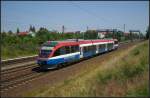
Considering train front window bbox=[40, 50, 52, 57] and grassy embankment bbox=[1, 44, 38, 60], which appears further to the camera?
grassy embankment bbox=[1, 44, 38, 60]

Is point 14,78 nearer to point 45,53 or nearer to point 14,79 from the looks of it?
point 14,79

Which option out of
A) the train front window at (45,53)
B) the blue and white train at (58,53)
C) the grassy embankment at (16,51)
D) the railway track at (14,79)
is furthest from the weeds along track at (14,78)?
the grassy embankment at (16,51)

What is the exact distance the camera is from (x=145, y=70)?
15.9 m

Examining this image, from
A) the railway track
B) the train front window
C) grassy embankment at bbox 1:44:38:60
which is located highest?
the train front window

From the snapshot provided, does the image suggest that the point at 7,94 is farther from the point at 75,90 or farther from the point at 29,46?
the point at 29,46

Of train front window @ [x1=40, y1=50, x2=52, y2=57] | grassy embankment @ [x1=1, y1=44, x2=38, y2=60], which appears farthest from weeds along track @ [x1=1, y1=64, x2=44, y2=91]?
grassy embankment @ [x1=1, y1=44, x2=38, y2=60]

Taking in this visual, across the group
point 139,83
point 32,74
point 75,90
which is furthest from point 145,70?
point 32,74

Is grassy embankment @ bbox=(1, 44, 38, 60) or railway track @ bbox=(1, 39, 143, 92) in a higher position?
grassy embankment @ bbox=(1, 44, 38, 60)

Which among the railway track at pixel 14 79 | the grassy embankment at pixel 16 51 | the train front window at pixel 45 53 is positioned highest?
the train front window at pixel 45 53

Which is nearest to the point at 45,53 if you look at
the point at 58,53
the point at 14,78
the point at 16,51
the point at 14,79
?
the point at 58,53

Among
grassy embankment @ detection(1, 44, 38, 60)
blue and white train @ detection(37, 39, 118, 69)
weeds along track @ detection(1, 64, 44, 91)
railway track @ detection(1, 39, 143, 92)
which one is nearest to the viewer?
railway track @ detection(1, 39, 143, 92)

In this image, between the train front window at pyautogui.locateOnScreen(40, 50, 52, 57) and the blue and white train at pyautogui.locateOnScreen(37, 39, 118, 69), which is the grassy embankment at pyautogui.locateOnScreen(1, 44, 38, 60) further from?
the train front window at pyautogui.locateOnScreen(40, 50, 52, 57)

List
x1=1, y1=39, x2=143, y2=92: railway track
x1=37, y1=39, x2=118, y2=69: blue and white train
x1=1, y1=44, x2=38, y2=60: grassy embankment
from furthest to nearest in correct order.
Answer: x1=1, y1=44, x2=38, y2=60: grassy embankment → x1=37, y1=39, x2=118, y2=69: blue and white train → x1=1, y1=39, x2=143, y2=92: railway track

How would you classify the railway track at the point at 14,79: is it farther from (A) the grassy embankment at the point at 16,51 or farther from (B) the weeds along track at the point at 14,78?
(A) the grassy embankment at the point at 16,51
